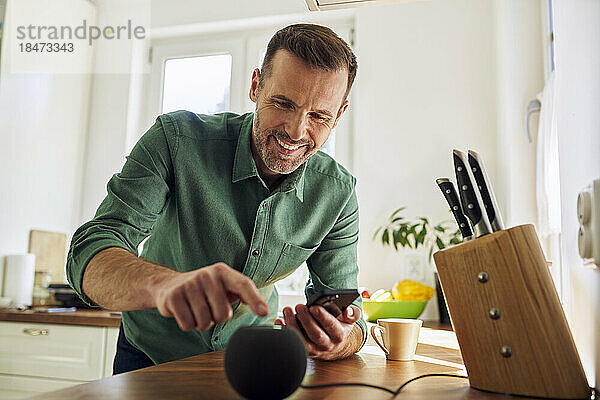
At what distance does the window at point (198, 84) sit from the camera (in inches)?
124

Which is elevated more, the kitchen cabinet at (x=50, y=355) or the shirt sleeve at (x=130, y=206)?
the shirt sleeve at (x=130, y=206)

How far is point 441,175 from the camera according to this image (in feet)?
8.63

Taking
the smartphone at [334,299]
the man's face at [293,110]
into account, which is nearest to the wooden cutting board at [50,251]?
the man's face at [293,110]

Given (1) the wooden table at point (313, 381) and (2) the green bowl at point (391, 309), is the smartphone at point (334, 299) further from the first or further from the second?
(2) the green bowl at point (391, 309)

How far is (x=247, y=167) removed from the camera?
119 centimetres

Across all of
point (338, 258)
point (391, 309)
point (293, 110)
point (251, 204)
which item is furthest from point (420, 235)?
point (293, 110)

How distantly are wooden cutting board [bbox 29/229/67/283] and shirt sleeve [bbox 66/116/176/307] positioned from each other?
209cm

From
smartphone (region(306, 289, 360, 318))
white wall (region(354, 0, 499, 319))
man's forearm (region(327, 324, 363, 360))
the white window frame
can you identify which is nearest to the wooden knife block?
smartphone (region(306, 289, 360, 318))

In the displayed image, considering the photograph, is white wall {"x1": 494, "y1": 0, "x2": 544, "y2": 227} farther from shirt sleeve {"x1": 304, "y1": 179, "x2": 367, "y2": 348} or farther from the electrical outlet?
the electrical outlet

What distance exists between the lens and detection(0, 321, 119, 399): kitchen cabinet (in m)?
2.38

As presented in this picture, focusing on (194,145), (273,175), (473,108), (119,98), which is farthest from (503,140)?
(119,98)

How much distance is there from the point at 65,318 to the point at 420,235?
160 centimetres

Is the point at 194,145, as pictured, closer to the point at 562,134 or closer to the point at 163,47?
the point at 562,134

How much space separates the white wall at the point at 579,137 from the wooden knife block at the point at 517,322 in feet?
0.22
